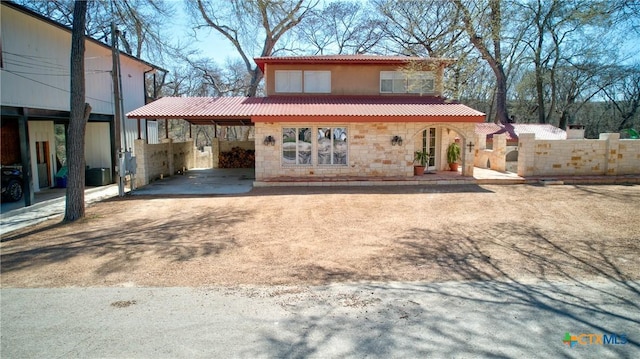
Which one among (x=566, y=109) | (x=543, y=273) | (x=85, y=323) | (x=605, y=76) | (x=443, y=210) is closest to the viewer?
(x=85, y=323)

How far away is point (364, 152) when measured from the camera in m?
14.9

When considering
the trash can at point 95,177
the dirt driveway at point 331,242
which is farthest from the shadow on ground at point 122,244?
the trash can at point 95,177

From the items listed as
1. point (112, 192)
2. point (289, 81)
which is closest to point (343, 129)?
point (289, 81)

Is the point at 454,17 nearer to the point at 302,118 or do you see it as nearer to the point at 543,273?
the point at 302,118

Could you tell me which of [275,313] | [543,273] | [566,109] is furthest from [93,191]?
[566,109]

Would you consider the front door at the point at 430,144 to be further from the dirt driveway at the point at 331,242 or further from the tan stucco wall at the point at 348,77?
the dirt driveway at the point at 331,242

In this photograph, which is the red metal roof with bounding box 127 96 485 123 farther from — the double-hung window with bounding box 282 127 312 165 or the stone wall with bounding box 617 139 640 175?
the stone wall with bounding box 617 139 640 175

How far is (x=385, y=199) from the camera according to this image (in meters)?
11.7

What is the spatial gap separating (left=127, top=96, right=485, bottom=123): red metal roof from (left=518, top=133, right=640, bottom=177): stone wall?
2.56 m

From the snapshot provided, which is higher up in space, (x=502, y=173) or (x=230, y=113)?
(x=230, y=113)

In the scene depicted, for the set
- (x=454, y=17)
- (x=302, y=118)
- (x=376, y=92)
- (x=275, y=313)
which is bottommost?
(x=275, y=313)

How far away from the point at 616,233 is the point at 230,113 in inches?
464

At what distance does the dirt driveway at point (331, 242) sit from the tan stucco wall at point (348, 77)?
705cm

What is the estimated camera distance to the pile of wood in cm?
2270
